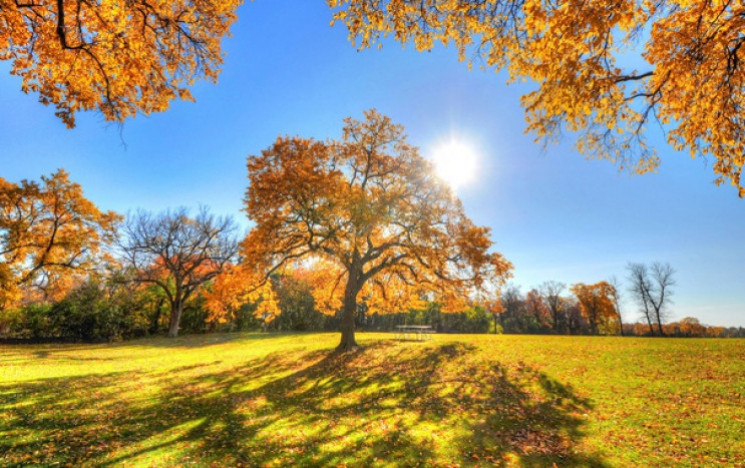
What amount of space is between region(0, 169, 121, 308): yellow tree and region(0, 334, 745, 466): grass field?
11.2 meters

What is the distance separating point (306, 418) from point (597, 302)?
60597 millimetres

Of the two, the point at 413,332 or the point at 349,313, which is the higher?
the point at 349,313

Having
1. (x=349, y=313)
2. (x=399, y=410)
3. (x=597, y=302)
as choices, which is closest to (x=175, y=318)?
(x=349, y=313)

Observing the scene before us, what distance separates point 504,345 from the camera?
679 inches

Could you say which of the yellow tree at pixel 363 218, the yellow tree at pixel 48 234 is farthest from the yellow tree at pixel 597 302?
the yellow tree at pixel 48 234

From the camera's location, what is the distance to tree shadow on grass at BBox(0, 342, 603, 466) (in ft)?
19.9

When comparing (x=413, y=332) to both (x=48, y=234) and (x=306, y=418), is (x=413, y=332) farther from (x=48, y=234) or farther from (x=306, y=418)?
(x=48, y=234)

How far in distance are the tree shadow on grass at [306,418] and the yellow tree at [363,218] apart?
478 cm

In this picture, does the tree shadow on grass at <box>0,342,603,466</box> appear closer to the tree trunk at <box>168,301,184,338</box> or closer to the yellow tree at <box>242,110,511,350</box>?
the yellow tree at <box>242,110,511,350</box>

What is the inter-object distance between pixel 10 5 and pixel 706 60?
531 inches

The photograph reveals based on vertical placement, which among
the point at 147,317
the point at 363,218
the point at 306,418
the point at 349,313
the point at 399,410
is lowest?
the point at 306,418

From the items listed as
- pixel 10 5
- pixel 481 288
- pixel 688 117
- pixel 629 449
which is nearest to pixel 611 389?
pixel 629 449

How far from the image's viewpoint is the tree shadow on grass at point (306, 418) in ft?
19.9

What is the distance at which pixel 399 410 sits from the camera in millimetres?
8805
